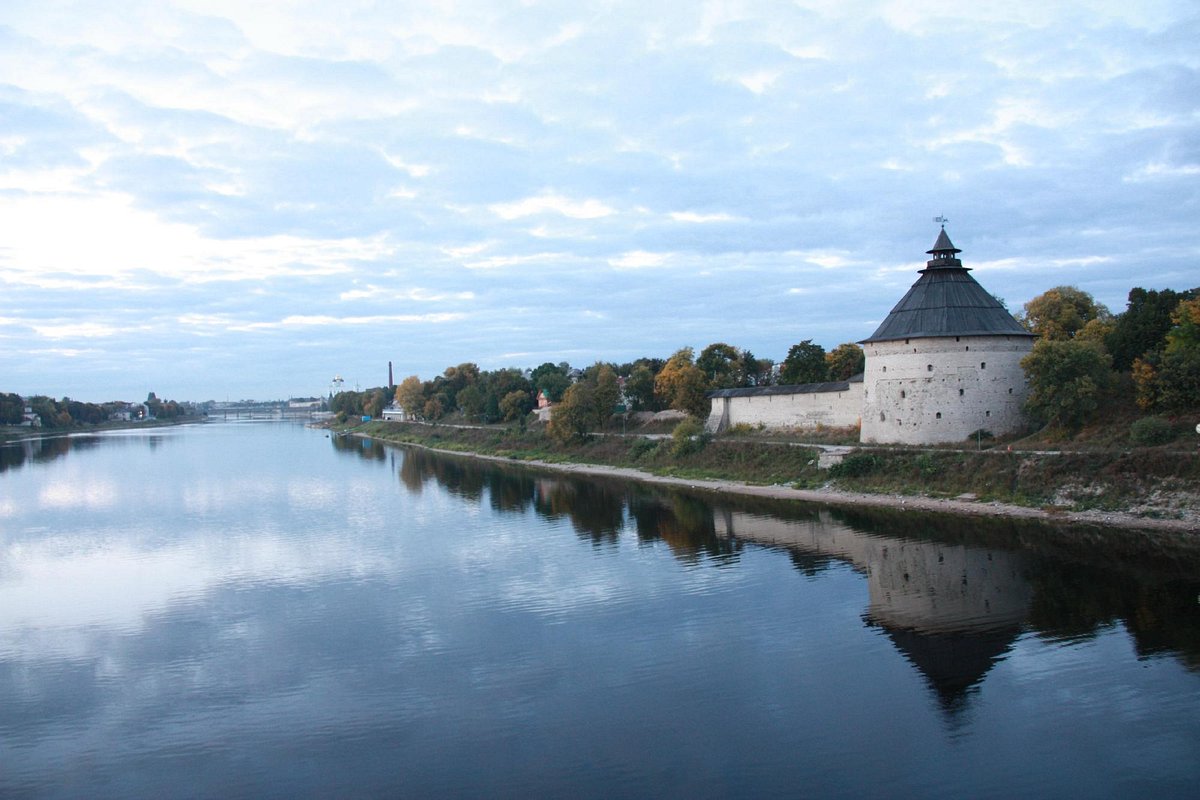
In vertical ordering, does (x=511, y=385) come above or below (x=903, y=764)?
above

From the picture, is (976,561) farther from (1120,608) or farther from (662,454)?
(662,454)

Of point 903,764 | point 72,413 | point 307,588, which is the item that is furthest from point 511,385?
point 72,413

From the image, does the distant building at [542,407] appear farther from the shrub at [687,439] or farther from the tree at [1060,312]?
the tree at [1060,312]

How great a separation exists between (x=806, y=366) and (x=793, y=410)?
4819 millimetres

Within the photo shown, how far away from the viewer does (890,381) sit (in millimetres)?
24719

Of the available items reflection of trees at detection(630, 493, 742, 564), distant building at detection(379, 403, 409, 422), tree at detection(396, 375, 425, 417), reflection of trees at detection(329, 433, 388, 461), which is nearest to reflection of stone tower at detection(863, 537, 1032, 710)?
reflection of trees at detection(630, 493, 742, 564)

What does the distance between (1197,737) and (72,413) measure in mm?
108671

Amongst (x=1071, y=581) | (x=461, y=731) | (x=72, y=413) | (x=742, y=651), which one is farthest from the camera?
(x=72, y=413)

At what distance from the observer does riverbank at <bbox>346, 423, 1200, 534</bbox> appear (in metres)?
16.7

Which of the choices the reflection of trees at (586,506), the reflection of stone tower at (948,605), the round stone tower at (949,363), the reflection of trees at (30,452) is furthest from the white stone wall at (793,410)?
the reflection of trees at (30,452)

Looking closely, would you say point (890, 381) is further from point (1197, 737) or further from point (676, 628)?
point (1197, 737)

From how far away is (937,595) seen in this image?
13.3 metres

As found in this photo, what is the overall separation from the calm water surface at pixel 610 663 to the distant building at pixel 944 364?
17.3 feet

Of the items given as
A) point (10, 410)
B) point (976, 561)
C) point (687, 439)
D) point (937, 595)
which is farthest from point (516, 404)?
point (10, 410)
